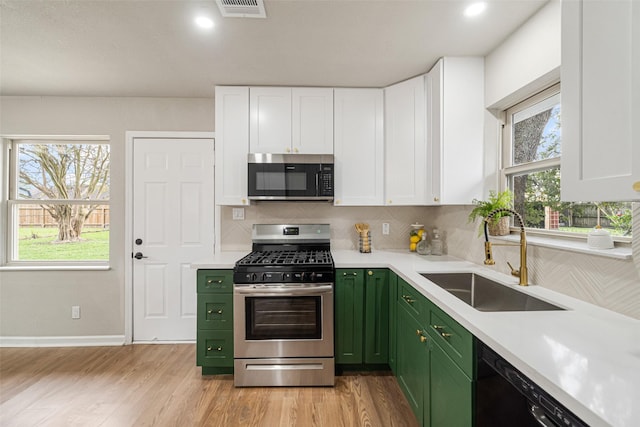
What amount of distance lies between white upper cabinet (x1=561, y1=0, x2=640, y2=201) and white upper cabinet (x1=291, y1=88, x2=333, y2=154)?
1.88m

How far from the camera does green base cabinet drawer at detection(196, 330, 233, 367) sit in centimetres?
237

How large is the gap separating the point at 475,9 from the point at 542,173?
1.02 m

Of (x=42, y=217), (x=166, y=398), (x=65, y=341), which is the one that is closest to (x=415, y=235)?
(x=166, y=398)

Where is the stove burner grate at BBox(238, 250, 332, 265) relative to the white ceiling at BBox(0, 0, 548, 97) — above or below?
below

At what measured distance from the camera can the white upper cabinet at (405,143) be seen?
2516 mm

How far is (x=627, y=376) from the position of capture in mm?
775

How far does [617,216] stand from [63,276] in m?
4.29

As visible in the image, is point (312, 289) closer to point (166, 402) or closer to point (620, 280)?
point (166, 402)

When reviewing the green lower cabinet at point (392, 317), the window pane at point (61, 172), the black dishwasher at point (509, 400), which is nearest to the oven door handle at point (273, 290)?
the green lower cabinet at point (392, 317)

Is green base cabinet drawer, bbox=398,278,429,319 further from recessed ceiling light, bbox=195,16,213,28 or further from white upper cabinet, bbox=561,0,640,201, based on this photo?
recessed ceiling light, bbox=195,16,213,28

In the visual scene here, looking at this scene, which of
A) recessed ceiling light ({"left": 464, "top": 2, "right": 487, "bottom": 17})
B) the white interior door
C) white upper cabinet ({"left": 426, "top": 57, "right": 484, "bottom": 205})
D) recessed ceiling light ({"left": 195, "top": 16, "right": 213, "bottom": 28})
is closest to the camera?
recessed ceiling light ({"left": 464, "top": 2, "right": 487, "bottom": 17})

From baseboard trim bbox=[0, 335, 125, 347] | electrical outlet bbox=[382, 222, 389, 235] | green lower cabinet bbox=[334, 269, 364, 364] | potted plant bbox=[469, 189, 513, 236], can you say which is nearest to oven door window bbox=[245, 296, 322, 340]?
green lower cabinet bbox=[334, 269, 364, 364]

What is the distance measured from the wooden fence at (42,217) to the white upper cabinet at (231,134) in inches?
55.6

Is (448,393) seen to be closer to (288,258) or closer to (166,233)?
(288,258)
